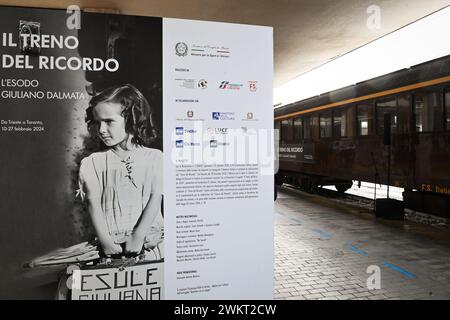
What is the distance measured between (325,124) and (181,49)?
1063 centimetres

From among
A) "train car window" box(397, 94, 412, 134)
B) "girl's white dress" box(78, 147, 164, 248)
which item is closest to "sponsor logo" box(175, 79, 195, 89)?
"girl's white dress" box(78, 147, 164, 248)

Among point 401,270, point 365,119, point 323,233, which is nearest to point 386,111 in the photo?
point 365,119

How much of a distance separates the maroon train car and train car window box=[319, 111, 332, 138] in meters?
0.03

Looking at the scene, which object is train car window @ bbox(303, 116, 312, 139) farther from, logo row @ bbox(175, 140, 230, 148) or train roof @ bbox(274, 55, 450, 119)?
logo row @ bbox(175, 140, 230, 148)

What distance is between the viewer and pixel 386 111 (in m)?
9.55

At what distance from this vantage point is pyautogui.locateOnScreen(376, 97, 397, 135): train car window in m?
9.27

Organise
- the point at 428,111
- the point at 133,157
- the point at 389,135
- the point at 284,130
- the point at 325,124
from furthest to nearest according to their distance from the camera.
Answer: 1. the point at 284,130
2. the point at 325,124
3. the point at 389,135
4. the point at 428,111
5. the point at 133,157

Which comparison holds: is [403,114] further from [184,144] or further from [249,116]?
[184,144]

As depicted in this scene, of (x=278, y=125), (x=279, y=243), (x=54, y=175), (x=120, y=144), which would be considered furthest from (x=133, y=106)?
(x=278, y=125)

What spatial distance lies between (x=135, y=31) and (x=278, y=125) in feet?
48.9

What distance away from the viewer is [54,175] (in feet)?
8.14

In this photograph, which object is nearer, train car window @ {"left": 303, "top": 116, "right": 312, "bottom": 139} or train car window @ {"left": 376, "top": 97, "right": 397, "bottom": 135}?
train car window @ {"left": 376, "top": 97, "right": 397, "bottom": 135}

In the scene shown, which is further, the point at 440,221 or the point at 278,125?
the point at 278,125

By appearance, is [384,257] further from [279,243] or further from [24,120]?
[24,120]
